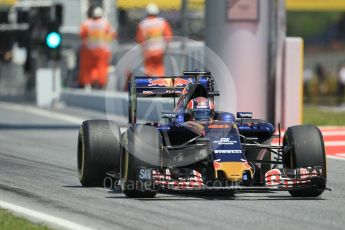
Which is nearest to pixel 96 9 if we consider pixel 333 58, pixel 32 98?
pixel 32 98

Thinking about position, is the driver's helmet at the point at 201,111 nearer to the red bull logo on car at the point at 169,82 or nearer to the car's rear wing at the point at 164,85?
the car's rear wing at the point at 164,85

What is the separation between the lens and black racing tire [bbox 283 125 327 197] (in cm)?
1164

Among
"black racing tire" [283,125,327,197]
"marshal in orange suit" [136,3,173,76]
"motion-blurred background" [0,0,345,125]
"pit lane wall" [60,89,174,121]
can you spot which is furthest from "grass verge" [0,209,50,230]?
"marshal in orange suit" [136,3,173,76]

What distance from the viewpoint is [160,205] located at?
11047mm

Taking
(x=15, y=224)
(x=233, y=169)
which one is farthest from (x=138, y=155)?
(x=15, y=224)

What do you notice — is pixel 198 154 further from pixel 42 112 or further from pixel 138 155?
pixel 42 112

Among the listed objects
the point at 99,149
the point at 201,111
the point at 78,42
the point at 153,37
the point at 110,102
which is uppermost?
the point at 153,37

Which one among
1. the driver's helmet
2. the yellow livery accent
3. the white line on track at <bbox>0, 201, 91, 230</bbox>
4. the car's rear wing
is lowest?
the white line on track at <bbox>0, 201, 91, 230</bbox>

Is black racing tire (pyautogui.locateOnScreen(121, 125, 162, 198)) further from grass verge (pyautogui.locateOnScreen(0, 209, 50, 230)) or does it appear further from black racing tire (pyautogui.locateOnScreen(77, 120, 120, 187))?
grass verge (pyautogui.locateOnScreen(0, 209, 50, 230))

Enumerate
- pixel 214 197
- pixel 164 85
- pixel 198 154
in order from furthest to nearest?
pixel 164 85 < pixel 214 197 < pixel 198 154

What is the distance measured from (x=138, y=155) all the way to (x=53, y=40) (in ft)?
53.6

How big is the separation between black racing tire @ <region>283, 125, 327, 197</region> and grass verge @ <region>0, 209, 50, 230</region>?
2.81m

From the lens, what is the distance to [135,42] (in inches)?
1114

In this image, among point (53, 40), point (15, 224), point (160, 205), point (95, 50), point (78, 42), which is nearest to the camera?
point (15, 224)
